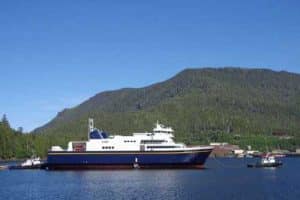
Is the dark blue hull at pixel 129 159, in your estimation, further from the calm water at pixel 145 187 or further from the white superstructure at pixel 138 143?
the calm water at pixel 145 187

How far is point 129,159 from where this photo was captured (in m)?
126

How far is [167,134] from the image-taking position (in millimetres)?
128750

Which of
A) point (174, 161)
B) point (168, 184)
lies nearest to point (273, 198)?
point (168, 184)

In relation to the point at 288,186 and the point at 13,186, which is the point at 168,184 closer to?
the point at 288,186

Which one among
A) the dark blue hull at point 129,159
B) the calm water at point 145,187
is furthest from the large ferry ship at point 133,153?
the calm water at point 145,187

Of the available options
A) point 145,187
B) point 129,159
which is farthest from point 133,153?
point 145,187

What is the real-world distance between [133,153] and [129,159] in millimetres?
1530

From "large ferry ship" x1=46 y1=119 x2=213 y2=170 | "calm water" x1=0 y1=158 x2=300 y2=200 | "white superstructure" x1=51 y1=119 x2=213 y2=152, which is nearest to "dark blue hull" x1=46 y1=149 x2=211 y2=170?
"large ferry ship" x1=46 y1=119 x2=213 y2=170

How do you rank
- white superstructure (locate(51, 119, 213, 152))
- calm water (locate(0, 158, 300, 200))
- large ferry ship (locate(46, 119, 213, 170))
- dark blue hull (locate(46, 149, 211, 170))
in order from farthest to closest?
white superstructure (locate(51, 119, 213, 152)) < large ferry ship (locate(46, 119, 213, 170)) < dark blue hull (locate(46, 149, 211, 170)) < calm water (locate(0, 158, 300, 200))

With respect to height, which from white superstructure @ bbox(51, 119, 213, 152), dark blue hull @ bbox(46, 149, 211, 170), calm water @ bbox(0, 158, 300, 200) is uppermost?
white superstructure @ bbox(51, 119, 213, 152)

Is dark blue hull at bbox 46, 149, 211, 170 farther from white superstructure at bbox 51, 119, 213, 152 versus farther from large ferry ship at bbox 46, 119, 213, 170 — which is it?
white superstructure at bbox 51, 119, 213, 152

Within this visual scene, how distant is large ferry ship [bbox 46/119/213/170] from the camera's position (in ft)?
408

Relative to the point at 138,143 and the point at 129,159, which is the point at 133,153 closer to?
the point at 129,159

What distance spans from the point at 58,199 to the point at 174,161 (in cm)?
5381
